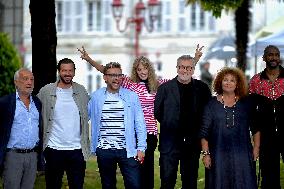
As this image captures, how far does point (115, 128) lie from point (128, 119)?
0.17 m

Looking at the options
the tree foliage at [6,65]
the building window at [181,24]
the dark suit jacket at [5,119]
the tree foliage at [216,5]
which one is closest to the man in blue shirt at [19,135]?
the dark suit jacket at [5,119]

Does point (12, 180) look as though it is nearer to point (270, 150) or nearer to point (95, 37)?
point (270, 150)

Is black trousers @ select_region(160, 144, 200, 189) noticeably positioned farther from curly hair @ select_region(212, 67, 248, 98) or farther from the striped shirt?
curly hair @ select_region(212, 67, 248, 98)

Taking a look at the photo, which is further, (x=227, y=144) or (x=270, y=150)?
(x=270, y=150)

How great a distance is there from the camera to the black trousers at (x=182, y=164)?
8.59 m

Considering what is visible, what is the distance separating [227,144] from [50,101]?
1949 millimetres

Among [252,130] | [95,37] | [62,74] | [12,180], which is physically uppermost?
[95,37]

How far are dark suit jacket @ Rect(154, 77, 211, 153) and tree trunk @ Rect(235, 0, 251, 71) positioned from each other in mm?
13189

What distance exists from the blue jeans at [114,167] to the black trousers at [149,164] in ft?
2.85

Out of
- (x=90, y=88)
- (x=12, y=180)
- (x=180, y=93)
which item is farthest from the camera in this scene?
(x=90, y=88)

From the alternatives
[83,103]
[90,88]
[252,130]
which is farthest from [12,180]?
[90,88]

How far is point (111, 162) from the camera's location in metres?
8.05

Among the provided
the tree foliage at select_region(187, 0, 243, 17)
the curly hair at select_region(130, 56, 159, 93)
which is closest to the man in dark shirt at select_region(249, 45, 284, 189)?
the curly hair at select_region(130, 56, 159, 93)

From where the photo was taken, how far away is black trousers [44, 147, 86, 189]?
8016 millimetres
